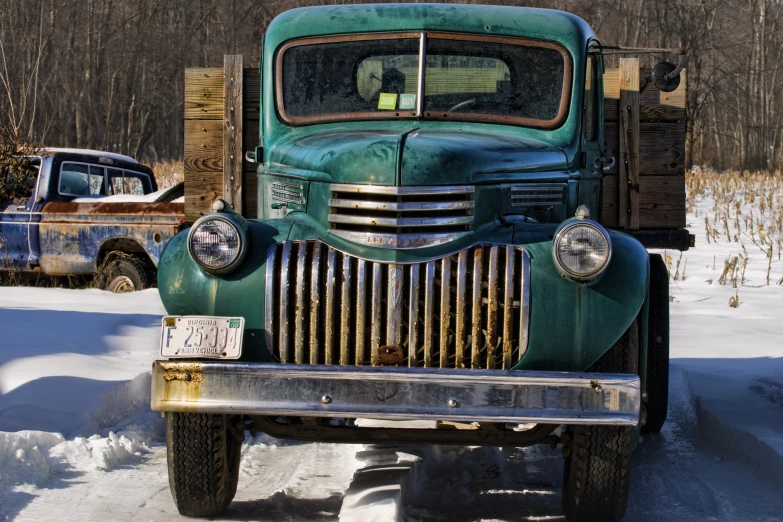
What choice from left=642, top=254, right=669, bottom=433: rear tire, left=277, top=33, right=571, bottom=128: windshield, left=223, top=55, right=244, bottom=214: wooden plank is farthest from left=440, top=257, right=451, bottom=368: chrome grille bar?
left=223, top=55, right=244, bottom=214: wooden plank

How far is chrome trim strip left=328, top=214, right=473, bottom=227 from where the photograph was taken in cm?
411

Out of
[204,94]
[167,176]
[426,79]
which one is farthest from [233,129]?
[167,176]

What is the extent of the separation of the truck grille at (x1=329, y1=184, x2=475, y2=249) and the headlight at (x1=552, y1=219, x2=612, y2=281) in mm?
394

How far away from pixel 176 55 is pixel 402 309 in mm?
34510

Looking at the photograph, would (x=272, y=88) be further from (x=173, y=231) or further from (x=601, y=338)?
(x=173, y=231)

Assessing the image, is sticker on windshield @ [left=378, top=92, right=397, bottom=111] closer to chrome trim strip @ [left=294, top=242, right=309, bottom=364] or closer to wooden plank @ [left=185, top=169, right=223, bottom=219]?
chrome trim strip @ [left=294, top=242, right=309, bottom=364]

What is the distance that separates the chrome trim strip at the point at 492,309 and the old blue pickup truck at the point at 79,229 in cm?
715

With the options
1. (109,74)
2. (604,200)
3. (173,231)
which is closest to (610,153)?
(604,200)

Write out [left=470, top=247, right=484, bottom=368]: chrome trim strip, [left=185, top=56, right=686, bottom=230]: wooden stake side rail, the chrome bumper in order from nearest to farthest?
the chrome bumper < [left=470, top=247, right=484, bottom=368]: chrome trim strip < [left=185, top=56, right=686, bottom=230]: wooden stake side rail

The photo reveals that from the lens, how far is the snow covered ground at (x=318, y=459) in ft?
14.8

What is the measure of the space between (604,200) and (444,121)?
1905 mm

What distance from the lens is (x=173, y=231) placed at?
1077 centimetres

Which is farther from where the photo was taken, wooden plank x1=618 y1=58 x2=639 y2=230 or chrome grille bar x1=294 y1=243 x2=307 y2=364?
wooden plank x1=618 y1=58 x2=639 y2=230

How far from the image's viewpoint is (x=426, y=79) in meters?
5.26
